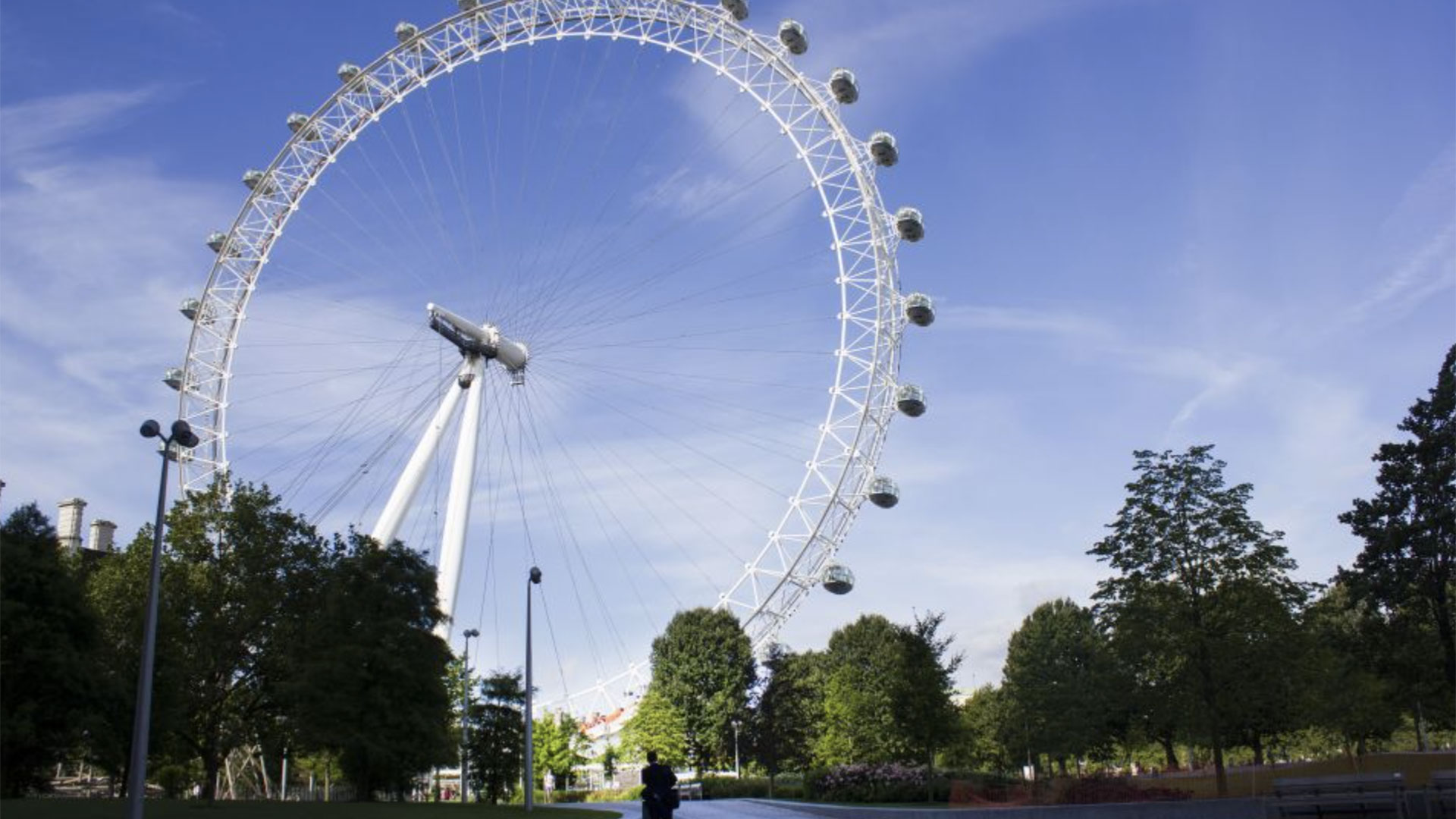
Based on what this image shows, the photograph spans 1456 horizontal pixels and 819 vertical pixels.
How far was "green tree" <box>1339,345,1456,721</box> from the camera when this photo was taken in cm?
4497

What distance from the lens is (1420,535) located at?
45344 mm

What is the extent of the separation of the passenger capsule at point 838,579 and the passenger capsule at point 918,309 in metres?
10.7

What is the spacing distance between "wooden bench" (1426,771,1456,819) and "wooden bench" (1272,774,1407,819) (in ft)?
1.52

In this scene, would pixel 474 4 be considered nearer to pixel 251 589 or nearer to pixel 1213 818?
pixel 251 589

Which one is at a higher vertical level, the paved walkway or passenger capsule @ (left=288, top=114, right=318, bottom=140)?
passenger capsule @ (left=288, top=114, right=318, bottom=140)

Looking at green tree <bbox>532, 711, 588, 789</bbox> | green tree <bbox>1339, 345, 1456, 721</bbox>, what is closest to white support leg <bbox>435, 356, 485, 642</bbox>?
green tree <bbox>1339, 345, 1456, 721</bbox>

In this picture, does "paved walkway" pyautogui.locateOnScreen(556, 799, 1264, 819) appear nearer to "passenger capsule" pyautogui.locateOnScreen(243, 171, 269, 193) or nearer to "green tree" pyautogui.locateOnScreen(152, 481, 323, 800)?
"green tree" pyautogui.locateOnScreen(152, 481, 323, 800)

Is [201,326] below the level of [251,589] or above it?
above

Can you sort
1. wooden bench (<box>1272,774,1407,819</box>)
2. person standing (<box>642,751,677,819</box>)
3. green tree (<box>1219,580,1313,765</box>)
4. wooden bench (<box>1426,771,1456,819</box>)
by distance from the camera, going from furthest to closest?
green tree (<box>1219,580,1313,765</box>), wooden bench (<box>1272,774,1407,819</box>), wooden bench (<box>1426,771,1456,819</box>), person standing (<box>642,751,677,819</box>)

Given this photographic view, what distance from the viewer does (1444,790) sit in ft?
79.8

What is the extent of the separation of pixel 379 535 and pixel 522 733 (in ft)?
37.5

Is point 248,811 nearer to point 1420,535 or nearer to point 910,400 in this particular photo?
point 910,400

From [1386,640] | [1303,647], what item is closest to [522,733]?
[1303,647]

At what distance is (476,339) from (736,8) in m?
17.3
